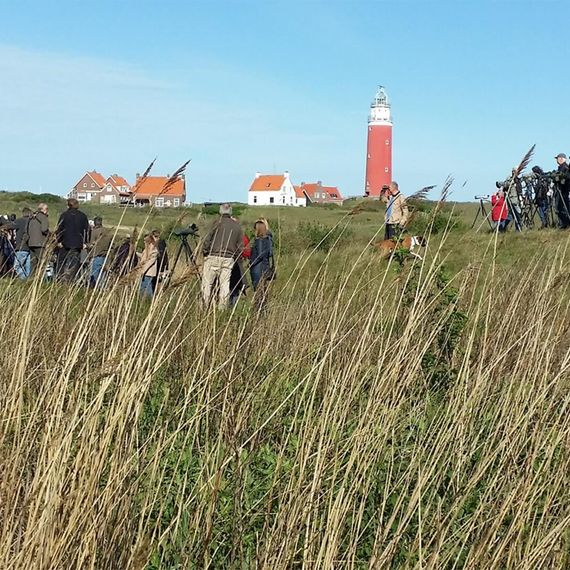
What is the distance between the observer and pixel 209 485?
9.41 feet

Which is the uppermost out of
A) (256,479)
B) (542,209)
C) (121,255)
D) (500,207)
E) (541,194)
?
(541,194)

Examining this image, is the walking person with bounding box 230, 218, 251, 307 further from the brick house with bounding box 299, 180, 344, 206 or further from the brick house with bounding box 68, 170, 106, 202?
the brick house with bounding box 299, 180, 344, 206

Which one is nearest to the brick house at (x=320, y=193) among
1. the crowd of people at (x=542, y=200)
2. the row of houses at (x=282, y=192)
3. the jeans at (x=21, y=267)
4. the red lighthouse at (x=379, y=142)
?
the row of houses at (x=282, y=192)

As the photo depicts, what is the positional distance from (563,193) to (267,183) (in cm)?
8398

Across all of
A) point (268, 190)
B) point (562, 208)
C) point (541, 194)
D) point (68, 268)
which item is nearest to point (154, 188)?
point (68, 268)

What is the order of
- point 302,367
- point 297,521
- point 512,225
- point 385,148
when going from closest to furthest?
1. point 297,521
2. point 302,367
3. point 512,225
4. point 385,148

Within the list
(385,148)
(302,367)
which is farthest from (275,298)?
(385,148)

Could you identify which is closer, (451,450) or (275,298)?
(451,450)

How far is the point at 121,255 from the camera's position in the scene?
4910mm

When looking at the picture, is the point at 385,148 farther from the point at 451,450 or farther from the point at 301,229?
the point at 451,450

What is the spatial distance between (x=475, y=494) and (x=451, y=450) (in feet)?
0.64

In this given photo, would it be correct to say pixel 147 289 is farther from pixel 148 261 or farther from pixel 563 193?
pixel 563 193

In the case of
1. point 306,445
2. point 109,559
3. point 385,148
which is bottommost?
point 109,559

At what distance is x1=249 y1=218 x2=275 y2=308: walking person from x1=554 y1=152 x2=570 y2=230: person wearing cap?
592cm
